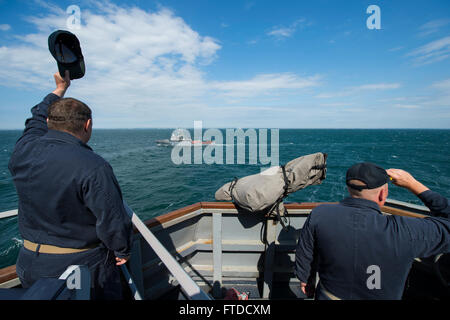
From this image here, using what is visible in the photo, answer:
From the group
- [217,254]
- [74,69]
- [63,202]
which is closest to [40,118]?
[74,69]

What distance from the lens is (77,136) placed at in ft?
4.75

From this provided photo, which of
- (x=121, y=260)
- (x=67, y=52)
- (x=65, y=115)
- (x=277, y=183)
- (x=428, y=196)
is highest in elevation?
(x=67, y=52)

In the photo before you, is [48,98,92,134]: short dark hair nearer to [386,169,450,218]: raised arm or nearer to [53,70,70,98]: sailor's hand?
[53,70,70,98]: sailor's hand

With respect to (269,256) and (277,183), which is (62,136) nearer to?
(277,183)

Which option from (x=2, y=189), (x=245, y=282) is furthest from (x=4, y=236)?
(x=245, y=282)

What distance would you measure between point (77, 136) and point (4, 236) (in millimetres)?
12939

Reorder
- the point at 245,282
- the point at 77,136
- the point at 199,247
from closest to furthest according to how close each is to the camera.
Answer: the point at 77,136 → the point at 199,247 → the point at 245,282

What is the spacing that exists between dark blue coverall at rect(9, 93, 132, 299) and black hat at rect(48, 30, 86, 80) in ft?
2.15

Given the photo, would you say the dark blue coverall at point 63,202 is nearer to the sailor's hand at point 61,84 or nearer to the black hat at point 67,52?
the sailor's hand at point 61,84

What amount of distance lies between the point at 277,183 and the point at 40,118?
258cm

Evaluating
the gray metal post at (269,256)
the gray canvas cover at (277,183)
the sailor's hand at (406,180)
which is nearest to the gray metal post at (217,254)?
the gray canvas cover at (277,183)

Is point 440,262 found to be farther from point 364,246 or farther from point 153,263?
point 153,263

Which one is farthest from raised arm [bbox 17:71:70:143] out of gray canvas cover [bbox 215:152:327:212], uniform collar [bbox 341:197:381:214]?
uniform collar [bbox 341:197:381:214]

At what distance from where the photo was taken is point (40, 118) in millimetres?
1658
